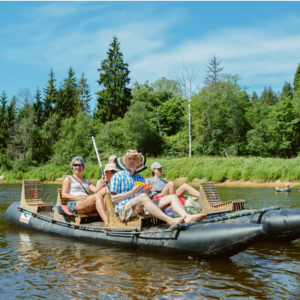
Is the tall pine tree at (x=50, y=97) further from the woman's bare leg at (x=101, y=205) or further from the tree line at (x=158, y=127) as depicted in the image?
the woman's bare leg at (x=101, y=205)

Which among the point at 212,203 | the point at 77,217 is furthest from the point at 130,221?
the point at 212,203

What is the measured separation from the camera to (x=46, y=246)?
269 inches

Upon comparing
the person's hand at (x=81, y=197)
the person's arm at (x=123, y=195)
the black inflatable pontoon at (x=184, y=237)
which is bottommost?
the black inflatable pontoon at (x=184, y=237)

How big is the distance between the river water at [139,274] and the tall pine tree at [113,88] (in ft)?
135

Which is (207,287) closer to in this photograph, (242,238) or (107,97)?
(242,238)

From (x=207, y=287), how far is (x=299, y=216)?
2.91 metres

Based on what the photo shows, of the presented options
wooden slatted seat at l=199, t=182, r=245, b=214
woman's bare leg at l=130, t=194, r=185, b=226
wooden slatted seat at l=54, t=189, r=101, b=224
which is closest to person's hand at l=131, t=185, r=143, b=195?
woman's bare leg at l=130, t=194, r=185, b=226

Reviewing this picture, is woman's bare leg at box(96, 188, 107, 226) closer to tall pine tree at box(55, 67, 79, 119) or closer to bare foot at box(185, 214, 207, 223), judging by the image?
bare foot at box(185, 214, 207, 223)

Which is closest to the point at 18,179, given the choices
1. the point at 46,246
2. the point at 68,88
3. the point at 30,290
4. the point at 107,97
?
the point at 107,97

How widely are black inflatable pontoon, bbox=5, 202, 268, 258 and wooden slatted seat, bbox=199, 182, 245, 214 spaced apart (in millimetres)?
2158

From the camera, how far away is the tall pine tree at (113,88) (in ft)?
155

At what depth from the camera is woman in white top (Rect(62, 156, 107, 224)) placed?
6906 millimetres

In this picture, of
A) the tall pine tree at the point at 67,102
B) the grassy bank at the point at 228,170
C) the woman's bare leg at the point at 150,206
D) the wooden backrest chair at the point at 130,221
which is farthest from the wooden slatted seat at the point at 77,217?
the tall pine tree at the point at 67,102

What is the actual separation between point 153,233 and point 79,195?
7.76 feet
